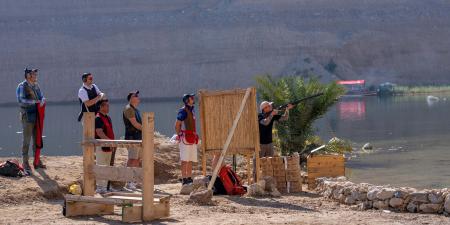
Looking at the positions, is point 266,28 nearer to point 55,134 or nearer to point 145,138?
point 55,134

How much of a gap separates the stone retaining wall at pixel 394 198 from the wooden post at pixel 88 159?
9.78ft

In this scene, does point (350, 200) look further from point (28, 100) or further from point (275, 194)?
point (28, 100)

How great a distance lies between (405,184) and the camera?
1530 cm

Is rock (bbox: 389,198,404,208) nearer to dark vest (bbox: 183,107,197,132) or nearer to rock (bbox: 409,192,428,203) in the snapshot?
rock (bbox: 409,192,428,203)

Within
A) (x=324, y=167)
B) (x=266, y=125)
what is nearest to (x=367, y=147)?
(x=324, y=167)

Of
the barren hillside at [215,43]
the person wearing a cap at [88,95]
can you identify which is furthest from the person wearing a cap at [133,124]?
the barren hillside at [215,43]

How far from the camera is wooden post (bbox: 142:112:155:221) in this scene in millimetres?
10328

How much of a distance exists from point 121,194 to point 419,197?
10.9 ft

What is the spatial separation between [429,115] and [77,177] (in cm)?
2517

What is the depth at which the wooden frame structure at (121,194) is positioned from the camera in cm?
1034

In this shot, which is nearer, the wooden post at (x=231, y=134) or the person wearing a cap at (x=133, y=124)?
the wooden post at (x=231, y=134)

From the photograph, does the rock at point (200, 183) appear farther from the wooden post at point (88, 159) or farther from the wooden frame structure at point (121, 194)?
the wooden post at point (88, 159)

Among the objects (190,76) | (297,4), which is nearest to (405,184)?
(190,76)

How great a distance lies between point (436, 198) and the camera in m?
10.6
